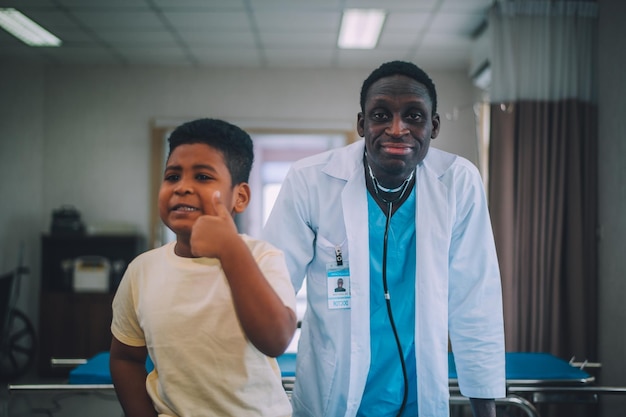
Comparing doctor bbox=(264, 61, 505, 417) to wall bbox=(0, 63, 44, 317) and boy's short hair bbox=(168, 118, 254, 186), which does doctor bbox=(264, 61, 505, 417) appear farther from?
wall bbox=(0, 63, 44, 317)

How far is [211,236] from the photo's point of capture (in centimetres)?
79

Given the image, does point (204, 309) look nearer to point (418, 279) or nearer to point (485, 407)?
point (418, 279)

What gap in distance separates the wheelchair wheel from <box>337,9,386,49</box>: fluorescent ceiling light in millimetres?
3889

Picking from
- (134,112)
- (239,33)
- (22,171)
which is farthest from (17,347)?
(239,33)

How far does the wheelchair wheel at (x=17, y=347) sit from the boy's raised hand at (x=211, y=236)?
14.8 feet

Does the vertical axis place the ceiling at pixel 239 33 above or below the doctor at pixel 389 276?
above

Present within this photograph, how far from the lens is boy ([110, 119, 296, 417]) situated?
792mm

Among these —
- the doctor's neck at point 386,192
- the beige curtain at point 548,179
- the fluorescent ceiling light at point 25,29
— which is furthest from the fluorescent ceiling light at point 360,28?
the doctor's neck at point 386,192

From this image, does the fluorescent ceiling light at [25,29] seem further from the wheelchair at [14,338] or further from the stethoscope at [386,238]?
the stethoscope at [386,238]

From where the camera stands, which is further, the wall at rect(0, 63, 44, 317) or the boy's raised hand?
the wall at rect(0, 63, 44, 317)

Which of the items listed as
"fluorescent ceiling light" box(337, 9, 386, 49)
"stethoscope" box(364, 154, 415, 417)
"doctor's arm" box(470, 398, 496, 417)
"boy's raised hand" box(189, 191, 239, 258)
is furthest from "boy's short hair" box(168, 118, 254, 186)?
"fluorescent ceiling light" box(337, 9, 386, 49)

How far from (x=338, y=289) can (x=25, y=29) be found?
432 centimetres

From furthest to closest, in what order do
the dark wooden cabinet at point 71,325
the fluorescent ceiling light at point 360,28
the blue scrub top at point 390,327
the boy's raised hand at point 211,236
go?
the dark wooden cabinet at point 71,325 < the fluorescent ceiling light at point 360,28 < the blue scrub top at point 390,327 < the boy's raised hand at point 211,236

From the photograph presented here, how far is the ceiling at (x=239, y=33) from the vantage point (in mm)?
3863
